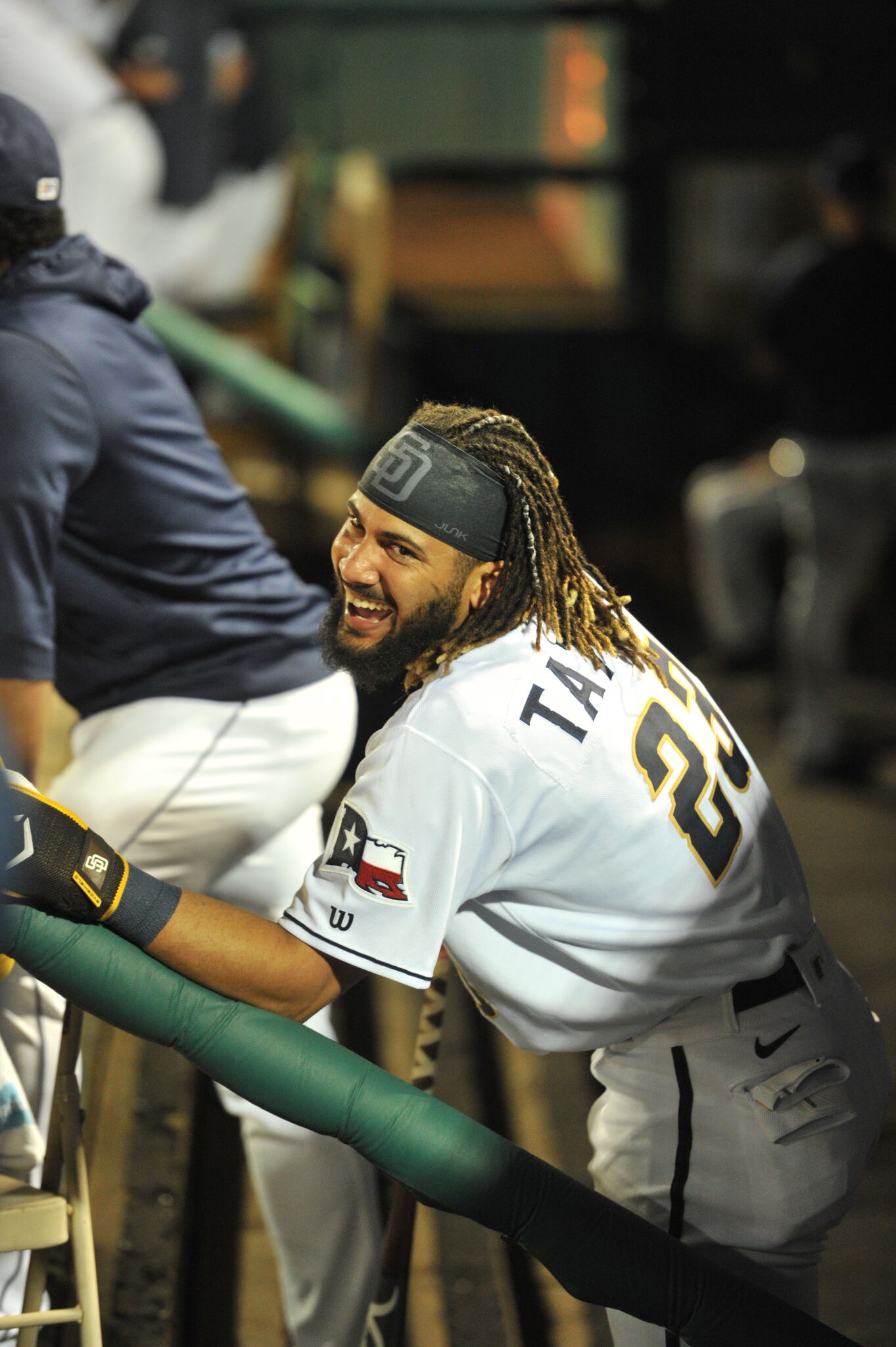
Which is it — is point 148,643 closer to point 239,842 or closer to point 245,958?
point 239,842

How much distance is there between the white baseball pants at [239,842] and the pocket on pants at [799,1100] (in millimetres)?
741

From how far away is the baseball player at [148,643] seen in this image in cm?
196

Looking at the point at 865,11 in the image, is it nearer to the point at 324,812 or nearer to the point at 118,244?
the point at 118,244

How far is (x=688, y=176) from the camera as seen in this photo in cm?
846

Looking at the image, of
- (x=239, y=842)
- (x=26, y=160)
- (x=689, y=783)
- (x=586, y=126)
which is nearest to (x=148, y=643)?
(x=239, y=842)

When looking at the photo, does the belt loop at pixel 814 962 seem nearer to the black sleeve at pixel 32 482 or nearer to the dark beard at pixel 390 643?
the dark beard at pixel 390 643

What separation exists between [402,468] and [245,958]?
0.54m

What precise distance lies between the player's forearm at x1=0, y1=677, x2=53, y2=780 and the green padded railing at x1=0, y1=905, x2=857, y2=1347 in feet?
1.91

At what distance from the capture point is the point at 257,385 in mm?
5727

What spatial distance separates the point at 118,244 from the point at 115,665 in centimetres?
438

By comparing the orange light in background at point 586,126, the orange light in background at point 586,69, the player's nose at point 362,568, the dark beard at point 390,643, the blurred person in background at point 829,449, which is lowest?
the blurred person in background at point 829,449

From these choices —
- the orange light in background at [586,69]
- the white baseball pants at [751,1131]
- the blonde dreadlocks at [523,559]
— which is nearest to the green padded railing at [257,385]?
the blonde dreadlocks at [523,559]

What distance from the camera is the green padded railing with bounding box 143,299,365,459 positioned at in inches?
222

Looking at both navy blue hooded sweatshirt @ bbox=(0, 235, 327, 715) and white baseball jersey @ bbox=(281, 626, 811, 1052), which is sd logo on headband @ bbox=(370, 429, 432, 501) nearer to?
white baseball jersey @ bbox=(281, 626, 811, 1052)
